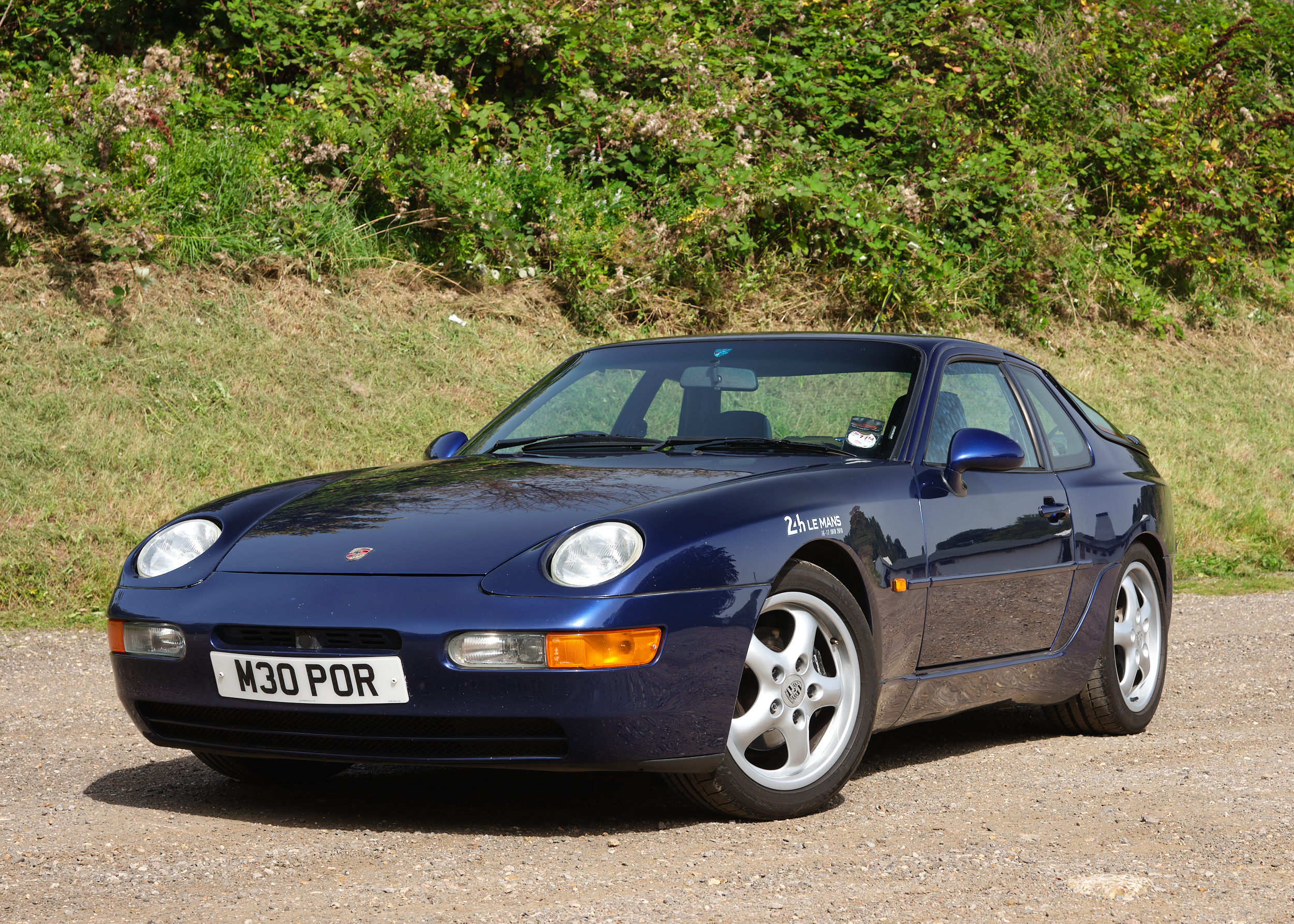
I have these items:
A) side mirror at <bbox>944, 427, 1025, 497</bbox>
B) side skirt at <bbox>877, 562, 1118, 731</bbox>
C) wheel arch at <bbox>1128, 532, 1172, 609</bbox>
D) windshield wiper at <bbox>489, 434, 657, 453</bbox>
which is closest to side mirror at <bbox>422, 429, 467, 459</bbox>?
windshield wiper at <bbox>489, 434, 657, 453</bbox>

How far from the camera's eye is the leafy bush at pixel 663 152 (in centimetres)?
1176

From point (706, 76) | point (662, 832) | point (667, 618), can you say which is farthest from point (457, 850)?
point (706, 76)

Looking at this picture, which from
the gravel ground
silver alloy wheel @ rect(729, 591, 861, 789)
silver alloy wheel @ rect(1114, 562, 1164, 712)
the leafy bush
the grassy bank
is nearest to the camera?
the gravel ground

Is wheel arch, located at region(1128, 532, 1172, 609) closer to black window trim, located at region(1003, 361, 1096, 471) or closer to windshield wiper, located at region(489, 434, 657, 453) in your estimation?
black window trim, located at region(1003, 361, 1096, 471)

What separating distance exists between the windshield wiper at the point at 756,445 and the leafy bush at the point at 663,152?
768 centimetres

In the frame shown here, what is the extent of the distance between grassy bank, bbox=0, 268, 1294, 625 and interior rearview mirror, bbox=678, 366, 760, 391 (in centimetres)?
431

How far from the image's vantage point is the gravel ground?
2.98m

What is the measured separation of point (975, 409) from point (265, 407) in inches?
261

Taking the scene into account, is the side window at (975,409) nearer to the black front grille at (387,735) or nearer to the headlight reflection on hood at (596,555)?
the headlight reflection on hood at (596,555)

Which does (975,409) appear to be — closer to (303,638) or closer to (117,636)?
(303,638)

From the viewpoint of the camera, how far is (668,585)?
11.3 ft

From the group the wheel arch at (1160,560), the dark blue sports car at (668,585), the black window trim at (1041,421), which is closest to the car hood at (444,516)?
the dark blue sports car at (668,585)

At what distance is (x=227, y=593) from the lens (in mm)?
3709

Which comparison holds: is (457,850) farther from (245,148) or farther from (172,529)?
(245,148)
